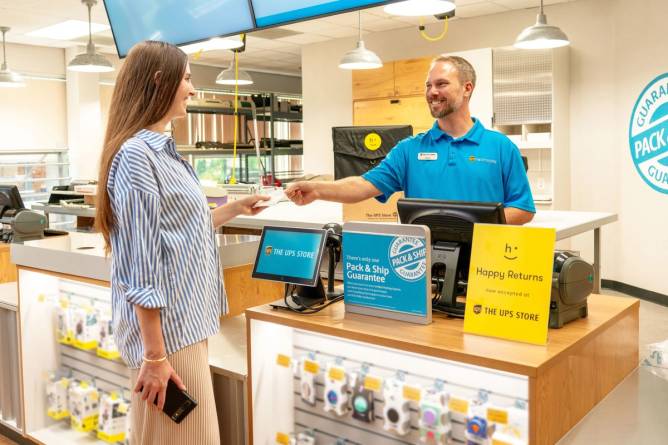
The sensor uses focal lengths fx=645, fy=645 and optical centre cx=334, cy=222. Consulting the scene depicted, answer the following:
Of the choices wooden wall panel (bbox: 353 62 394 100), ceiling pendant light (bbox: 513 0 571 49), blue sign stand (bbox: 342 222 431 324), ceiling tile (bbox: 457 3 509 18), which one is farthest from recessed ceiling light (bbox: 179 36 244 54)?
wooden wall panel (bbox: 353 62 394 100)

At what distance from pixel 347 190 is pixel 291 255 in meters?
0.76

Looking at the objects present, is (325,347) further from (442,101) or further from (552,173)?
(552,173)

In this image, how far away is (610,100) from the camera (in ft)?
23.0

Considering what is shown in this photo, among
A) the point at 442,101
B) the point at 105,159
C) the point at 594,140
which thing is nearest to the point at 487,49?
the point at 594,140

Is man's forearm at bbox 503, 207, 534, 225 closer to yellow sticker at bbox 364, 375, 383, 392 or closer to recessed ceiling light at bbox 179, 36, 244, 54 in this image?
yellow sticker at bbox 364, 375, 383, 392

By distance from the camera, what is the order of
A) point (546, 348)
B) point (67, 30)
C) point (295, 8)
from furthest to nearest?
1. point (67, 30)
2. point (295, 8)
3. point (546, 348)

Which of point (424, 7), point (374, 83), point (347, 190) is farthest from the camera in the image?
point (374, 83)

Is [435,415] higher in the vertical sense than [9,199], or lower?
lower

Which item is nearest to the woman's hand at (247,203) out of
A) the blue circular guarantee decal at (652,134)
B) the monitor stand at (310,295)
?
the monitor stand at (310,295)

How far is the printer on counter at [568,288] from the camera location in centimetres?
168

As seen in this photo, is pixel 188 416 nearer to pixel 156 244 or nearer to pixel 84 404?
pixel 156 244

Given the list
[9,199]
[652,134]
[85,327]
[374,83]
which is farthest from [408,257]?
[374,83]

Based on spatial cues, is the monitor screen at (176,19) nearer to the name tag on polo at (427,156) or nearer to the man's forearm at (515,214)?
the name tag on polo at (427,156)

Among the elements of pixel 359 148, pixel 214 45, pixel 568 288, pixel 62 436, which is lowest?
pixel 62 436
